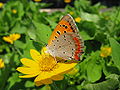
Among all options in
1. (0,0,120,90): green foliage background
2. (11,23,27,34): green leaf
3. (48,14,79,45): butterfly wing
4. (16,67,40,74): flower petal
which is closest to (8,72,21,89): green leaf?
(0,0,120,90): green foliage background

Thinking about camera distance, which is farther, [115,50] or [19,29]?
[19,29]

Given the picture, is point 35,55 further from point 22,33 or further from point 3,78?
point 22,33

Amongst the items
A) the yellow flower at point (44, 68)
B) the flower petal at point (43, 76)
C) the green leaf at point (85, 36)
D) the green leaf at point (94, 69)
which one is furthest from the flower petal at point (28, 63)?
the green leaf at point (85, 36)

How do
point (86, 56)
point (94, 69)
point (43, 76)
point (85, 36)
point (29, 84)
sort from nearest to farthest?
point (43, 76) < point (94, 69) < point (86, 56) < point (29, 84) < point (85, 36)

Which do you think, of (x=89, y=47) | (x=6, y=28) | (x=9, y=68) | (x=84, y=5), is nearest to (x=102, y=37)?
(x=89, y=47)

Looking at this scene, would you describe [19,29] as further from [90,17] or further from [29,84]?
[29,84]

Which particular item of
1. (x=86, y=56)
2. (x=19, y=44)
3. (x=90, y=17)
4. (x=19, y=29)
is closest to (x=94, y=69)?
(x=86, y=56)
